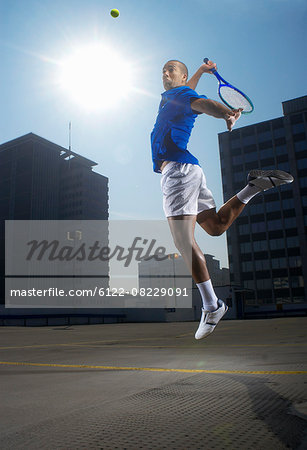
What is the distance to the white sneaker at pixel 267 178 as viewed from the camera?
404 cm

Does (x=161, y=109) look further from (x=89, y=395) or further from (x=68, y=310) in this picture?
(x=68, y=310)

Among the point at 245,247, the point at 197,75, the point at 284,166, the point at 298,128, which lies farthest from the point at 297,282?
the point at 197,75

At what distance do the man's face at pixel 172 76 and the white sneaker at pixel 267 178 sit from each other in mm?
1625

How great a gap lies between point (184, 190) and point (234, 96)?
4.63ft

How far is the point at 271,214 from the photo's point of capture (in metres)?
85.4

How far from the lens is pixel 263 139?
8744 cm

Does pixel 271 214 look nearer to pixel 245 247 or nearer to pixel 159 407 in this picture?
pixel 245 247

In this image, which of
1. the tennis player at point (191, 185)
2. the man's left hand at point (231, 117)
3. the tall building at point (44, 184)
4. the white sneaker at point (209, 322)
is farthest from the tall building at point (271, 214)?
the man's left hand at point (231, 117)

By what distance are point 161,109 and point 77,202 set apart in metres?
139

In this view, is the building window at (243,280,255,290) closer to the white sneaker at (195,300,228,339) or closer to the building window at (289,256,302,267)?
the building window at (289,256,302,267)

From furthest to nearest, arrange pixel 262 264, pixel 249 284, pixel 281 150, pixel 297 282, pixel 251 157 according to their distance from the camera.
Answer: pixel 251 157 < pixel 281 150 < pixel 249 284 < pixel 262 264 < pixel 297 282

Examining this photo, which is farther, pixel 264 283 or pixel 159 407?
pixel 264 283

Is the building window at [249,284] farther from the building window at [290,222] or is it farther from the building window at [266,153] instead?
the building window at [266,153]

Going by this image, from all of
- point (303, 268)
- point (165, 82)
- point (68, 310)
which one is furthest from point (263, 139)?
point (165, 82)
